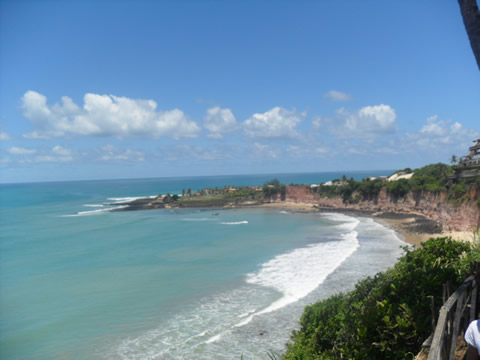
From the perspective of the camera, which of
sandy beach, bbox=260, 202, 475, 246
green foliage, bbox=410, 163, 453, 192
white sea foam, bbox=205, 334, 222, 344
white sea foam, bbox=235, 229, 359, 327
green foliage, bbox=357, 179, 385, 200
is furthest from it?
green foliage, bbox=357, 179, 385, 200

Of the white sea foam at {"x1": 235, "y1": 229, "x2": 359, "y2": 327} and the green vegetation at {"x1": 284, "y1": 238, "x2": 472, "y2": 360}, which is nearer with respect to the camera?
the green vegetation at {"x1": 284, "y1": 238, "x2": 472, "y2": 360}

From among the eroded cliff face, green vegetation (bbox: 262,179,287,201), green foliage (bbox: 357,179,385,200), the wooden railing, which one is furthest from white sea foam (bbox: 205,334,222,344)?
green vegetation (bbox: 262,179,287,201)

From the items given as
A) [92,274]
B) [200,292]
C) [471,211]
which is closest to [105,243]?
[92,274]

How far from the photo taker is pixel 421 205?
43156 mm

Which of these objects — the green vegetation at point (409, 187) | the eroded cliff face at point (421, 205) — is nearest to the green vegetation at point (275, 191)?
the eroded cliff face at point (421, 205)

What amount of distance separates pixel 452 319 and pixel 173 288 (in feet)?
A: 53.2

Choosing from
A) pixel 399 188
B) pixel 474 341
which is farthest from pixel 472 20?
pixel 399 188

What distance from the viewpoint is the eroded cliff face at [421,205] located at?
24.6m

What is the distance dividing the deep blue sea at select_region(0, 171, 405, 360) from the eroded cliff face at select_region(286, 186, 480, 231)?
5070 mm

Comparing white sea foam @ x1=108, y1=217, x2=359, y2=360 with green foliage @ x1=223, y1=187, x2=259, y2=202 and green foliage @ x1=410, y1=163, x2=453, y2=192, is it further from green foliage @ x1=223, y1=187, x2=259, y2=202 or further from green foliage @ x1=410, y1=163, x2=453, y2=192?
green foliage @ x1=223, y1=187, x2=259, y2=202

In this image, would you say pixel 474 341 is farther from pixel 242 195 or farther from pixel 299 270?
pixel 242 195

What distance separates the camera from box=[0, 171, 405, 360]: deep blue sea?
41.0 feet

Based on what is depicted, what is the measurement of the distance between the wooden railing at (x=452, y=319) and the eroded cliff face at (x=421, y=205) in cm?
1860

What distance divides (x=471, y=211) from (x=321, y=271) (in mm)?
12502
